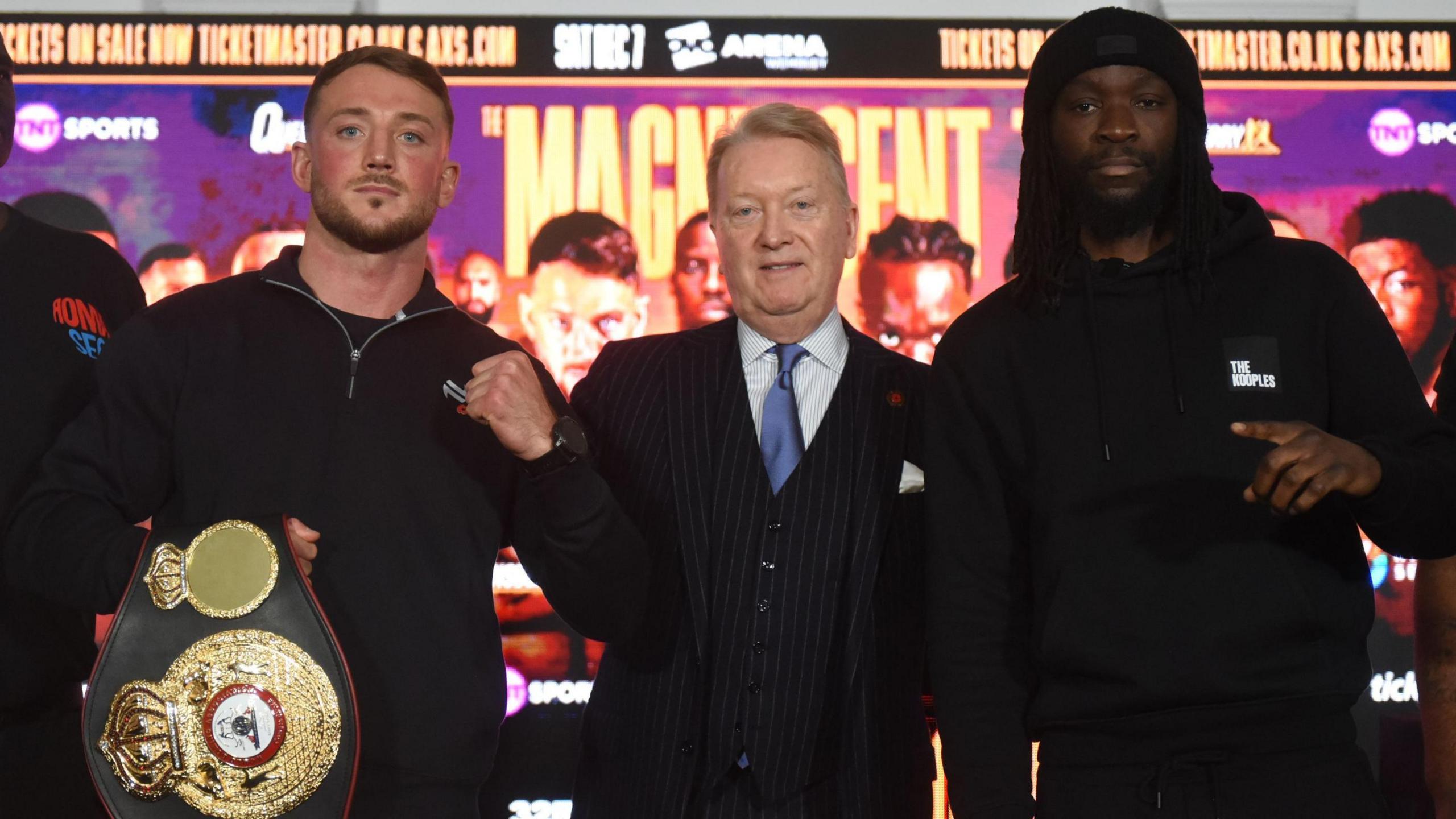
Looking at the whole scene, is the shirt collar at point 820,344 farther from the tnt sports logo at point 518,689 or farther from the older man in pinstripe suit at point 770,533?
the tnt sports logo at point 518,689

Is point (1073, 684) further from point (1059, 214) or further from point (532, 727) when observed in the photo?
point (532, 727)

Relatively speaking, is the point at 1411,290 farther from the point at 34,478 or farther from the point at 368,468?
the point at 34,478

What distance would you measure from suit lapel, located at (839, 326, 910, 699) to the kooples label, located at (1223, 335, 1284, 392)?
52 centimetres

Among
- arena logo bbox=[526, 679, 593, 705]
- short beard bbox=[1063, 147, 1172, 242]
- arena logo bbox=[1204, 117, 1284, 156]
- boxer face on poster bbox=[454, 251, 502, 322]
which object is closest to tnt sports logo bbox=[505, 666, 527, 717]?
arena logo bbox=[526, 679, 593, 705]

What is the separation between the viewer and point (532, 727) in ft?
10.4

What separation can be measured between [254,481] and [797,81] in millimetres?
1982

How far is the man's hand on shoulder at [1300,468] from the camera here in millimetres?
1280

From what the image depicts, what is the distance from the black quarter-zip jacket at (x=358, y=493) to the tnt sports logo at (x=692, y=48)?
1.65m

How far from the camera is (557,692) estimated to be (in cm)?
319

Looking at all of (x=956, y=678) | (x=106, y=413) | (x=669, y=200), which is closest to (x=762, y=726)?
(x=956, y=678)

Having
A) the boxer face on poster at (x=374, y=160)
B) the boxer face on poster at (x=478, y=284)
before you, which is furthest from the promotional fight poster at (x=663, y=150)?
the boxer face on poster at (x=374, y=160)

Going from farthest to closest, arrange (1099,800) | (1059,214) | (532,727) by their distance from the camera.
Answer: (532,727), (1059,214), (1099,800)

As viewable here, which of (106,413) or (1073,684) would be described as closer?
(1073,684)

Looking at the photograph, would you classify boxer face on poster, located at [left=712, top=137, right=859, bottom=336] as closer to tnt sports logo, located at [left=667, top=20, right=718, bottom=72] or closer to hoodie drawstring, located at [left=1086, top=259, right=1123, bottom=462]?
hoodie drawstring, located at [left=1086, top=259, right=1123, bottom=462]
